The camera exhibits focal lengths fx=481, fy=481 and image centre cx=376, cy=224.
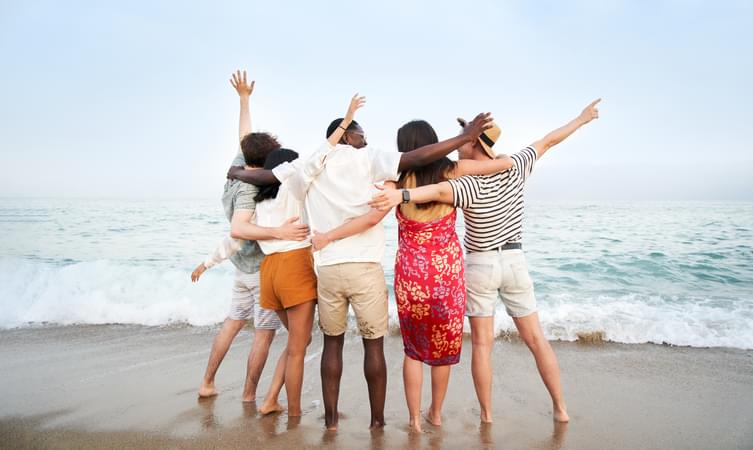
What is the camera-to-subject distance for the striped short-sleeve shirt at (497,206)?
113 inches

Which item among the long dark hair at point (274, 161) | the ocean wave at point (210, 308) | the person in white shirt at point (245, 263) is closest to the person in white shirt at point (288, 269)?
the long dark hair at point (274, 161)

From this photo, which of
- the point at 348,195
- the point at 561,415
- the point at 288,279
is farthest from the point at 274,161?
the point at 561,415

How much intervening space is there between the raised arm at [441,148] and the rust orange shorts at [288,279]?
89cm

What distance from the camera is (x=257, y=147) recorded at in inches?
128

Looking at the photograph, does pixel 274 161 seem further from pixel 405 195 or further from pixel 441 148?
pixel 441 148

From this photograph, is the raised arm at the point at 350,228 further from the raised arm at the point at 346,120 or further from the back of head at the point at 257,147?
the back of head at the point at 257,147

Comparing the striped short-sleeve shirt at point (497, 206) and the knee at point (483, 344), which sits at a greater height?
the striped short-sleeve shirt at point (497, 206)

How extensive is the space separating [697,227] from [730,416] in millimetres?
12533

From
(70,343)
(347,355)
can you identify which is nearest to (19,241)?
(70,343)

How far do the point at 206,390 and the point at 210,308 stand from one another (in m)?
2.98

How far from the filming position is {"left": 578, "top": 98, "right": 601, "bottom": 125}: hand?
3182 mm

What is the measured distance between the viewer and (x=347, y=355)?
480 centimetres

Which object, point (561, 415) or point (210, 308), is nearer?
point (561, 415)

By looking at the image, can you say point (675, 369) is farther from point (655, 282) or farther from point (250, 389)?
point (655, 282)
